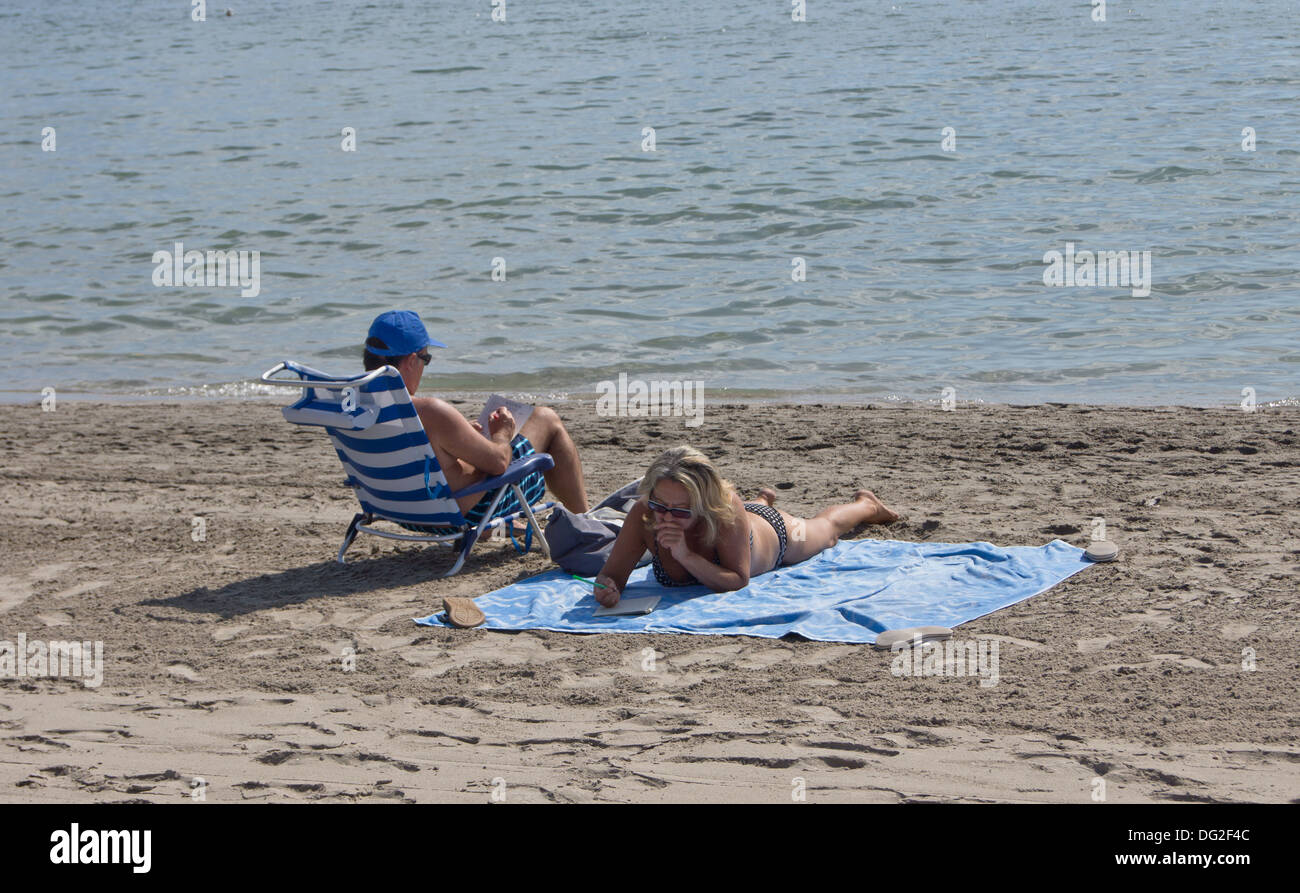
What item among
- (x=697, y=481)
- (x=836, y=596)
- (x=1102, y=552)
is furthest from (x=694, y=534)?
(x=1102, y=552)

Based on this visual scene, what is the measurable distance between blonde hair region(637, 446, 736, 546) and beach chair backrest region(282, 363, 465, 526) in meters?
1.03

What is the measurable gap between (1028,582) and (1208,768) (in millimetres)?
1764

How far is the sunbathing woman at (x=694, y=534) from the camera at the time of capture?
16.9 ft

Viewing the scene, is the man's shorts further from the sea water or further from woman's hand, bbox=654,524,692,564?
the sea water

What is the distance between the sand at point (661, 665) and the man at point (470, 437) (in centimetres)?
36

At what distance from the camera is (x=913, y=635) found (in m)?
4.70

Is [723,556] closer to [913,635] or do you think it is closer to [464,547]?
[913,635]

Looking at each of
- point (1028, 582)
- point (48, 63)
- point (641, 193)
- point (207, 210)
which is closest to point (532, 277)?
point (641, 193)

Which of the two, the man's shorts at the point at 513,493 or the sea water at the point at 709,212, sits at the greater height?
the sea water at the point at 709,212

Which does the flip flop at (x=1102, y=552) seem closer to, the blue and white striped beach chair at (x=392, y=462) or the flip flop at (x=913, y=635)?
the flip flop at (x=913, y=635)

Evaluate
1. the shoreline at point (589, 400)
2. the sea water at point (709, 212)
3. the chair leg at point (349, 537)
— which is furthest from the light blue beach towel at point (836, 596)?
the sea water at point (709, 212)

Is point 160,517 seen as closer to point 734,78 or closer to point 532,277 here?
point 532,277

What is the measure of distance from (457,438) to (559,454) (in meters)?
0.70
